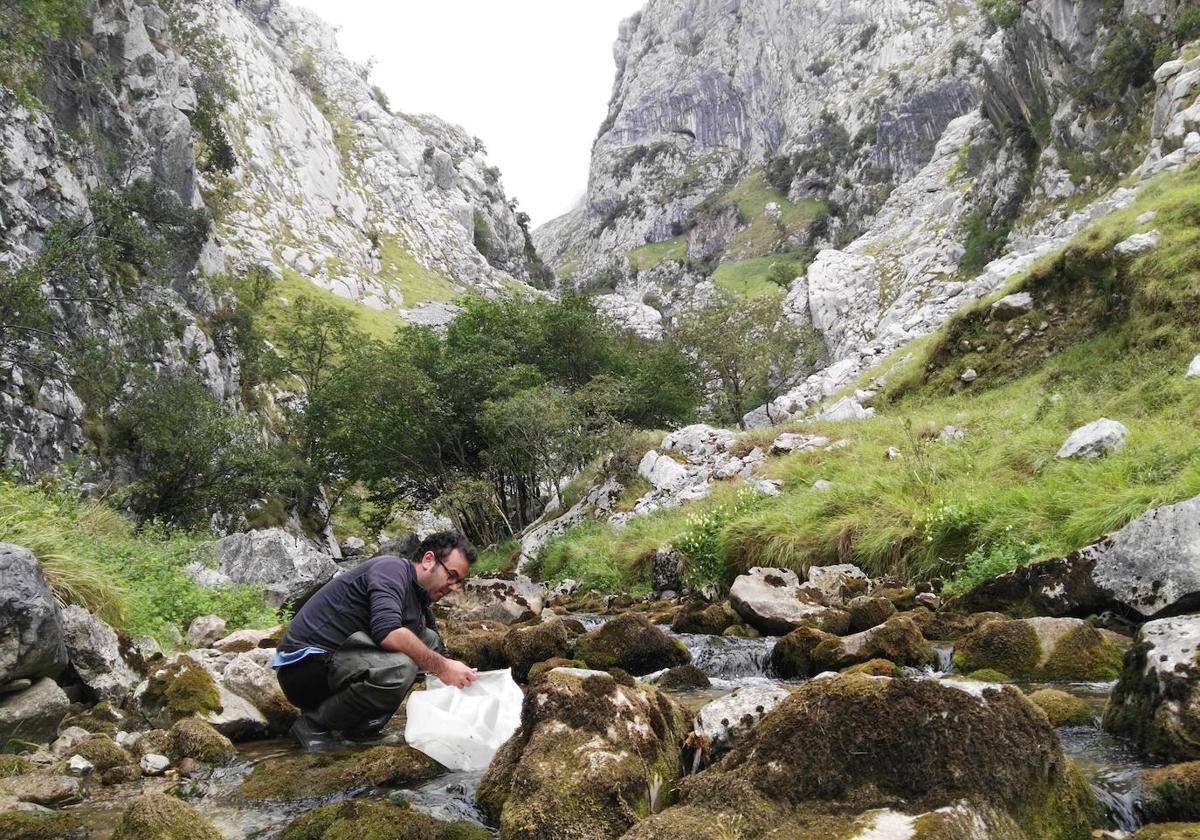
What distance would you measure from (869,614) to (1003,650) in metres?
2.21

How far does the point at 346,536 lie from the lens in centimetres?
5150

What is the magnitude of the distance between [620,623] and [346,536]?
46.7m

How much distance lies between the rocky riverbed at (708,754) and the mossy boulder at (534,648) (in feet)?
4.35

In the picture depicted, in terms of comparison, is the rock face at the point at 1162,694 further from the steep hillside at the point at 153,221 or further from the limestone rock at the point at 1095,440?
the steep hillside at the point at 153,221

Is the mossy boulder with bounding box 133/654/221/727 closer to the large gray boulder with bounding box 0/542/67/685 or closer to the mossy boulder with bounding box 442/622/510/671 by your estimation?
the large gray boulder with bounding box 0/542/67/685

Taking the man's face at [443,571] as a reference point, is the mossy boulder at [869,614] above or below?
below

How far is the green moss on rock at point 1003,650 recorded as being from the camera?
6441 mm

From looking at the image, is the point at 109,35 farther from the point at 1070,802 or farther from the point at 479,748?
the point at 1070,802

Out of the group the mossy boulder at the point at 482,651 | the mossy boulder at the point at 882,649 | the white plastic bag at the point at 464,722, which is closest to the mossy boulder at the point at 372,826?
the white plastic bag at the point at 464,722

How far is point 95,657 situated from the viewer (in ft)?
21.9

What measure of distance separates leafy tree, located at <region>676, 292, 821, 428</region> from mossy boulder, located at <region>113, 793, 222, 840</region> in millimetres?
38821

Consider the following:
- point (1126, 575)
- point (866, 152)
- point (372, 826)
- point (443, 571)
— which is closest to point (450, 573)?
point (443, 571)

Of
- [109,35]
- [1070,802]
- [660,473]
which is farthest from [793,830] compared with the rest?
[109,35]

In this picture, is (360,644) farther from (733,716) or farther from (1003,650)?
(1003,650)
